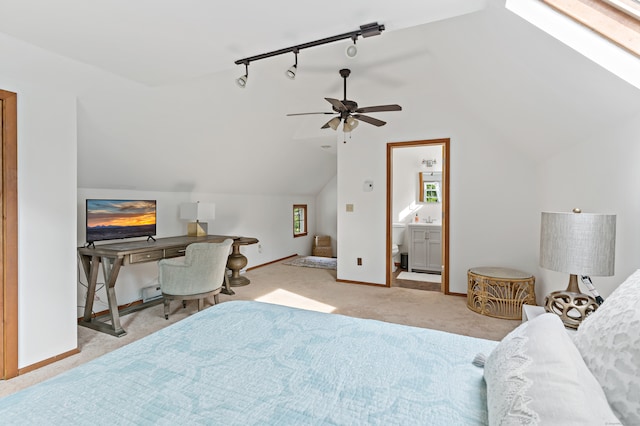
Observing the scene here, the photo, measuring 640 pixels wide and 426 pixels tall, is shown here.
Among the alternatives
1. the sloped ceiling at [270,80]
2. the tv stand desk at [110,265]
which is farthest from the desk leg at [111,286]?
the sloped ceiling at [270,80]

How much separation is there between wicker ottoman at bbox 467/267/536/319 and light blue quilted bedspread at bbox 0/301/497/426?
2399 millimetres

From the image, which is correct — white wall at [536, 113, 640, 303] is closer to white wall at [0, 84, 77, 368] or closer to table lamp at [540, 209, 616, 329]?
table lamp at [540, 209, 616, 329]

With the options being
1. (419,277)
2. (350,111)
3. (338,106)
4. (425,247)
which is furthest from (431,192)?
(338,106)

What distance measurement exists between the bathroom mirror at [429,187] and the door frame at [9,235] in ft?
18.8

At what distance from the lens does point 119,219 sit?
362 centimetres

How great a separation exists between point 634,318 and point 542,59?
162cm

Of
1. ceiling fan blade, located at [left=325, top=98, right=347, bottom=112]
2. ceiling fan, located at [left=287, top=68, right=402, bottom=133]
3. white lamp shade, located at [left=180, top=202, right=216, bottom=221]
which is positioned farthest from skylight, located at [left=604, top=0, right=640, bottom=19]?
white lamp shade, located at [left=180, top=202, right=216, bottom=221]

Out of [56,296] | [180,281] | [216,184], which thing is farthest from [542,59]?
[216,184]

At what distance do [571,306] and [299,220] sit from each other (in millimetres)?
6242

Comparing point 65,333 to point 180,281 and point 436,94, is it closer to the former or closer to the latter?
point 180,281

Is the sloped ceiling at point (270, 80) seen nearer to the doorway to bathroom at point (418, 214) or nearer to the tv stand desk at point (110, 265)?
the tv stand desk at point (110, 265)

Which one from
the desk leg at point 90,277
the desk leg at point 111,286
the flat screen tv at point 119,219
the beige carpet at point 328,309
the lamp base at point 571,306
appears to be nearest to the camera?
the lamp base at point 571,306

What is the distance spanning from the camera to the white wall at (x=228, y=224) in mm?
3545

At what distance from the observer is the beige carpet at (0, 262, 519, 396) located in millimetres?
2705
